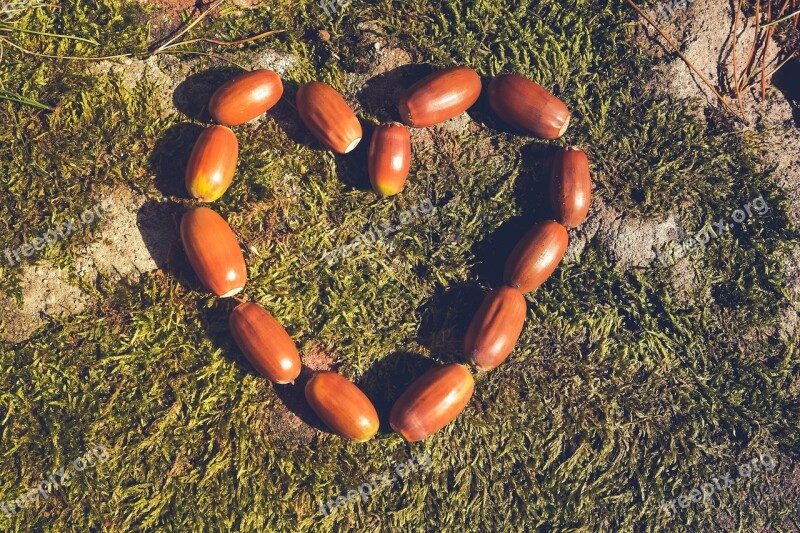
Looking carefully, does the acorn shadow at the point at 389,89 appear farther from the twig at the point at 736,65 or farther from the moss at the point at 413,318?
the twig at the point at 736,65

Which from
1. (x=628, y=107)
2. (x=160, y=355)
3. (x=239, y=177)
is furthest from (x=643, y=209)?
(x=160, y=355)

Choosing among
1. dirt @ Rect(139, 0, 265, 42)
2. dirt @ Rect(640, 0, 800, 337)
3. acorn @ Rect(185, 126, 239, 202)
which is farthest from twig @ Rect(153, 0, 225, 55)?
dirt @ Rect(640, 0, 800, 337)

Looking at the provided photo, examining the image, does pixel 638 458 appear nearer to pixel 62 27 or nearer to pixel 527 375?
pixel 527 375

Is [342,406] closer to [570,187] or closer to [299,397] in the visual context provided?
[299,397]

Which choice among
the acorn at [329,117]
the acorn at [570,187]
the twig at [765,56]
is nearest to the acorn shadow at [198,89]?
the acorn at [329,117]

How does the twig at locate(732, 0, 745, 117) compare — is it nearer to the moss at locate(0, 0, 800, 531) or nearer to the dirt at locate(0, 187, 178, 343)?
the moss at locate(0, 0, 800, 531)

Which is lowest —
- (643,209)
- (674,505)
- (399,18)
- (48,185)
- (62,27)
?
(674,505)

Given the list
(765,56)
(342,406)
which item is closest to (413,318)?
(342,406)
